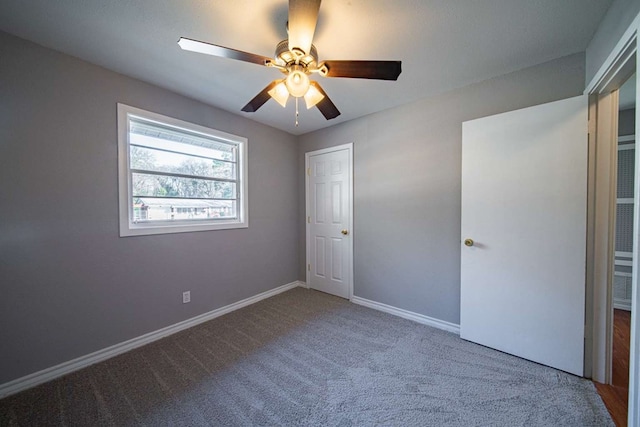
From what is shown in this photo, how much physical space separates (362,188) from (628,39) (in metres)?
2.14

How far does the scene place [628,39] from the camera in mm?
1177

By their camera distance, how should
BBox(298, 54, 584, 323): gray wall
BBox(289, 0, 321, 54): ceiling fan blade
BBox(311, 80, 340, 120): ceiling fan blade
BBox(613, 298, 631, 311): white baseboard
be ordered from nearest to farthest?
BBox(289, 0, 321, 54): ceiling fan blade, BBox(311, 80, 340, 120): ceiling fan blade, BBox(298, 54, 584, 323): gray wall, BBox(613, 298, 631, 311): white baseboard

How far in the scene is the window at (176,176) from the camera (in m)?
2.09

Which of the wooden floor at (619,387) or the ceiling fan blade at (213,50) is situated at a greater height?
the ceiling fan blade at (213,50)

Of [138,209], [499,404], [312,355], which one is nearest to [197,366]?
[312,355]

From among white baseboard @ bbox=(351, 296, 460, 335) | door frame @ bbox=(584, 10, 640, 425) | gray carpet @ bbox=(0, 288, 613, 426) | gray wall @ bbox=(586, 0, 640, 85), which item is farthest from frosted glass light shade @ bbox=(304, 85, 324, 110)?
white baseboard @ bbox=(351, 296, 460, 335)

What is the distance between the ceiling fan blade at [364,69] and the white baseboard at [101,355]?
2.65 m

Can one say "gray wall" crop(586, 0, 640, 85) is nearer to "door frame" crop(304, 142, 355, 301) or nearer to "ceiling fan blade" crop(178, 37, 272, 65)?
"ceiling fan blade" crop(178, 37, 272, 65)

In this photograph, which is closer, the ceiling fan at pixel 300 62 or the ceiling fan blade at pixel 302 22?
the ceiling fan blade at pixel 302 22

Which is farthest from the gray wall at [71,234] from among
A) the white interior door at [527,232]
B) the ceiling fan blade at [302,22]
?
the white interior door at [527,232]

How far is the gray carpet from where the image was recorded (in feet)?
4.58

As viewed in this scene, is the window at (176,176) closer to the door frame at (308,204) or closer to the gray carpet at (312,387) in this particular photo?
the door frame at (308,204)

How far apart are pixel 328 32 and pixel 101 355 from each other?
3.02m

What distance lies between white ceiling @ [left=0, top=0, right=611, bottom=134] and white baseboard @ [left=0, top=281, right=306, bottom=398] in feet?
7.69
